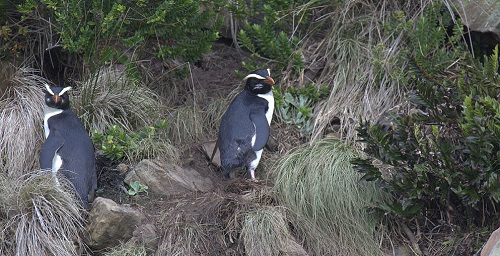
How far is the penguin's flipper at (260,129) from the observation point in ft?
19.7

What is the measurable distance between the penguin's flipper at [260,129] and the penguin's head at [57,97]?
1387 millimetres

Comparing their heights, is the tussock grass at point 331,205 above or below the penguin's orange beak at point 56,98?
below

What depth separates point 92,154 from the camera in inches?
223

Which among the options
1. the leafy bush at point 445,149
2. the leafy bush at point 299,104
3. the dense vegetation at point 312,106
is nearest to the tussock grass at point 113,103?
the dense vegetation at point 312,106

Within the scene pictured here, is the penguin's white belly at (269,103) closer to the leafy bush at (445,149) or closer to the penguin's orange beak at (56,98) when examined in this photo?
the leafy bush at (445,149)

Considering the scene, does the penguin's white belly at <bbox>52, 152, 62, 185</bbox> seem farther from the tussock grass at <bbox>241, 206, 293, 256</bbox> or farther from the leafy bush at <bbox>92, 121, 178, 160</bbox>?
the tussock grass at <bbox>241, 206, 293, 256</bbox>

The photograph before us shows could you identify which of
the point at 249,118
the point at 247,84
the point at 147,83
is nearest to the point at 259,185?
the point at 249,118

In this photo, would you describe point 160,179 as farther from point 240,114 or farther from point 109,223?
point 240,114

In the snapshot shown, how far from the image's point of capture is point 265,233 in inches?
210

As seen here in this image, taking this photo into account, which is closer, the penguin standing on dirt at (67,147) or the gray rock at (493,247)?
the gray rock at (493,247)

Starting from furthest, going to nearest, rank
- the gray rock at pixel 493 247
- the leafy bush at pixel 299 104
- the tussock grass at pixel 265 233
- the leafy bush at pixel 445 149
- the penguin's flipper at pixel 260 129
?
the leafy bush at pixel 299 104 < the penguin's flipper at pixel 260 129 < the tussock grass at pixel 265 233 < the leafy bush at pixel 445 149 < the gray rock at pixel 493 247

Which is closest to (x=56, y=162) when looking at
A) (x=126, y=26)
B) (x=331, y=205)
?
(x=126, y=26)

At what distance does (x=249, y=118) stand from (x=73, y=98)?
1353mm

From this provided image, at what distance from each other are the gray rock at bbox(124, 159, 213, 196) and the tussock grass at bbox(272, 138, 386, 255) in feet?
2.17
